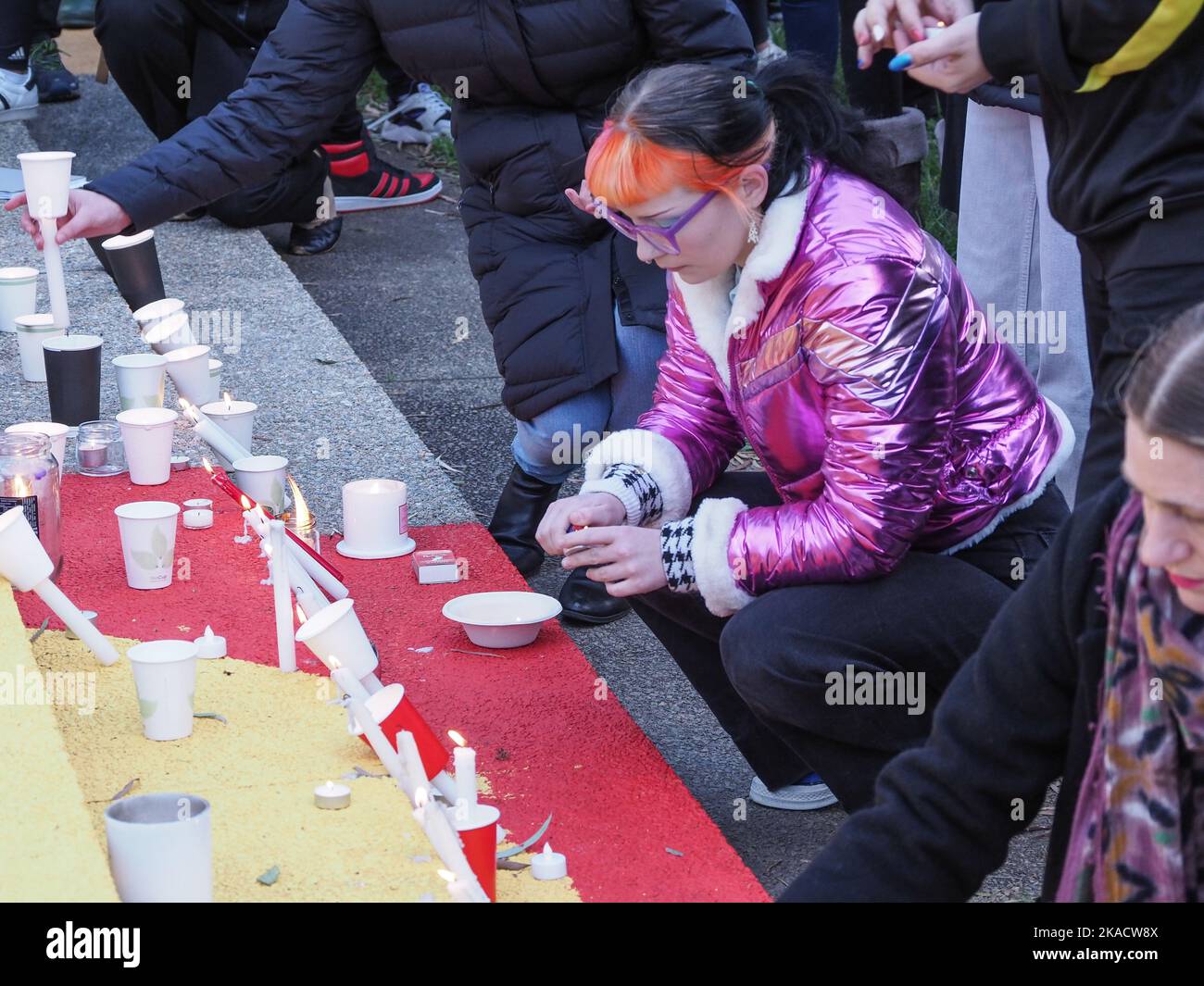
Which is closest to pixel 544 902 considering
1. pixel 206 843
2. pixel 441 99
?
pixel 206 843

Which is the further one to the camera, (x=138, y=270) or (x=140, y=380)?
(x=138, y=270)

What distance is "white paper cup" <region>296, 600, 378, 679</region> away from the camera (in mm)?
2229

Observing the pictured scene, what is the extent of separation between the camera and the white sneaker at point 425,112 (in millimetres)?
7551

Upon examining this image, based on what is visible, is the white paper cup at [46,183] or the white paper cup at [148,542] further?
the white paper cup at [46,183]

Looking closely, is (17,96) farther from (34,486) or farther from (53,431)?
(34,486)

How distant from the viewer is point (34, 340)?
3787 millimetres

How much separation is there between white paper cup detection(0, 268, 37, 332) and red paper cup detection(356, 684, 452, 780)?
2368 millimetres

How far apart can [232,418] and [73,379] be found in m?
0.38

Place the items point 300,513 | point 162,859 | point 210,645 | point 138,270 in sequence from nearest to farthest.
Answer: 1. point 162,859
2. point 210,645
3. point 300,513
4. point 138,270

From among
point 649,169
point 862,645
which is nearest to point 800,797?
point 862,645

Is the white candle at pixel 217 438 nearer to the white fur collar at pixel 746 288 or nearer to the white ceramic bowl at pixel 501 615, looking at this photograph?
the white ceramic bowl at pixel 501 615

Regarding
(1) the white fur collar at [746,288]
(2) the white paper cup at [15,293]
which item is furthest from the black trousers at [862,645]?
(2) the white paper cup at [15,293]

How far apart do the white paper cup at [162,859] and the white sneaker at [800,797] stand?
4.53ft
